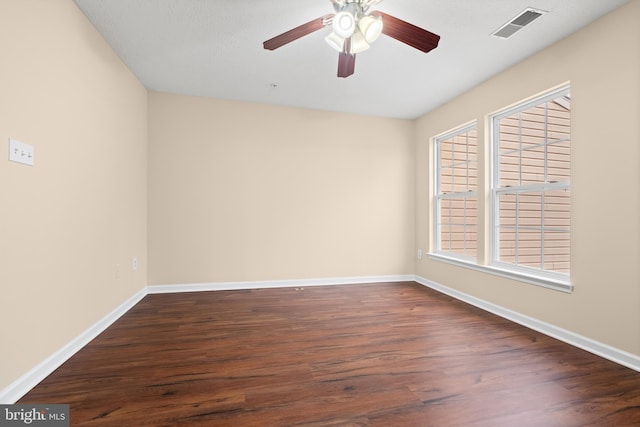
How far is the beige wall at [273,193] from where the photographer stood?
364cm

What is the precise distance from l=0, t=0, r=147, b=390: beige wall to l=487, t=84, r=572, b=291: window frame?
3782 mm

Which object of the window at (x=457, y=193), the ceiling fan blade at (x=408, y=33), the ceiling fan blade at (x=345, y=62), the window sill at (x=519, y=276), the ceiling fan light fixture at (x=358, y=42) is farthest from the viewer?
the window at (x=457, y=193)

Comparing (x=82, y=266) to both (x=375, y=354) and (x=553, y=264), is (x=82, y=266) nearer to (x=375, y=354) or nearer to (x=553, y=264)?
(x=375, y=354)

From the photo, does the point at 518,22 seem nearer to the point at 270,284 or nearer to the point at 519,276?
the point at 519,276

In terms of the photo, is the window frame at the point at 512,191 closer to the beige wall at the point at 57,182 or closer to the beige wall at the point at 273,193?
the beige wall at the point at 273,193

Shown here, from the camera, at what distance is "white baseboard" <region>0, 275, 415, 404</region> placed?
1555mm

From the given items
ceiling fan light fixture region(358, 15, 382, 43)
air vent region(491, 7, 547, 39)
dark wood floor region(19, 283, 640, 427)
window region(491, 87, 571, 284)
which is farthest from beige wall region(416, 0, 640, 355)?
ceiling fan light fixture region(358, 15, 382, 43)

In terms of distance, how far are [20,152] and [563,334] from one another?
158 inches

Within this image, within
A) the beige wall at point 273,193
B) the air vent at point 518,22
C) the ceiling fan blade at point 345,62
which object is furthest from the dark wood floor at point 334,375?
the air vent at point 518,22

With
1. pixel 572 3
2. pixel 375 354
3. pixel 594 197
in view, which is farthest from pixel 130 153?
pixel 594 197

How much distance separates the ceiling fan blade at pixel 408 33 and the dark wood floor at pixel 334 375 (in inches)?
84.3

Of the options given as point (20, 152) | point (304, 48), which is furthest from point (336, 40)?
point (20, 152)

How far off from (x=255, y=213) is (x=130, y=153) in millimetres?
1580

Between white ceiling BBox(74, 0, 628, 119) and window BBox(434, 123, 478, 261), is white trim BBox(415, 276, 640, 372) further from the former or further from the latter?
white ceiling BBox(74, 0, 628, 119)
